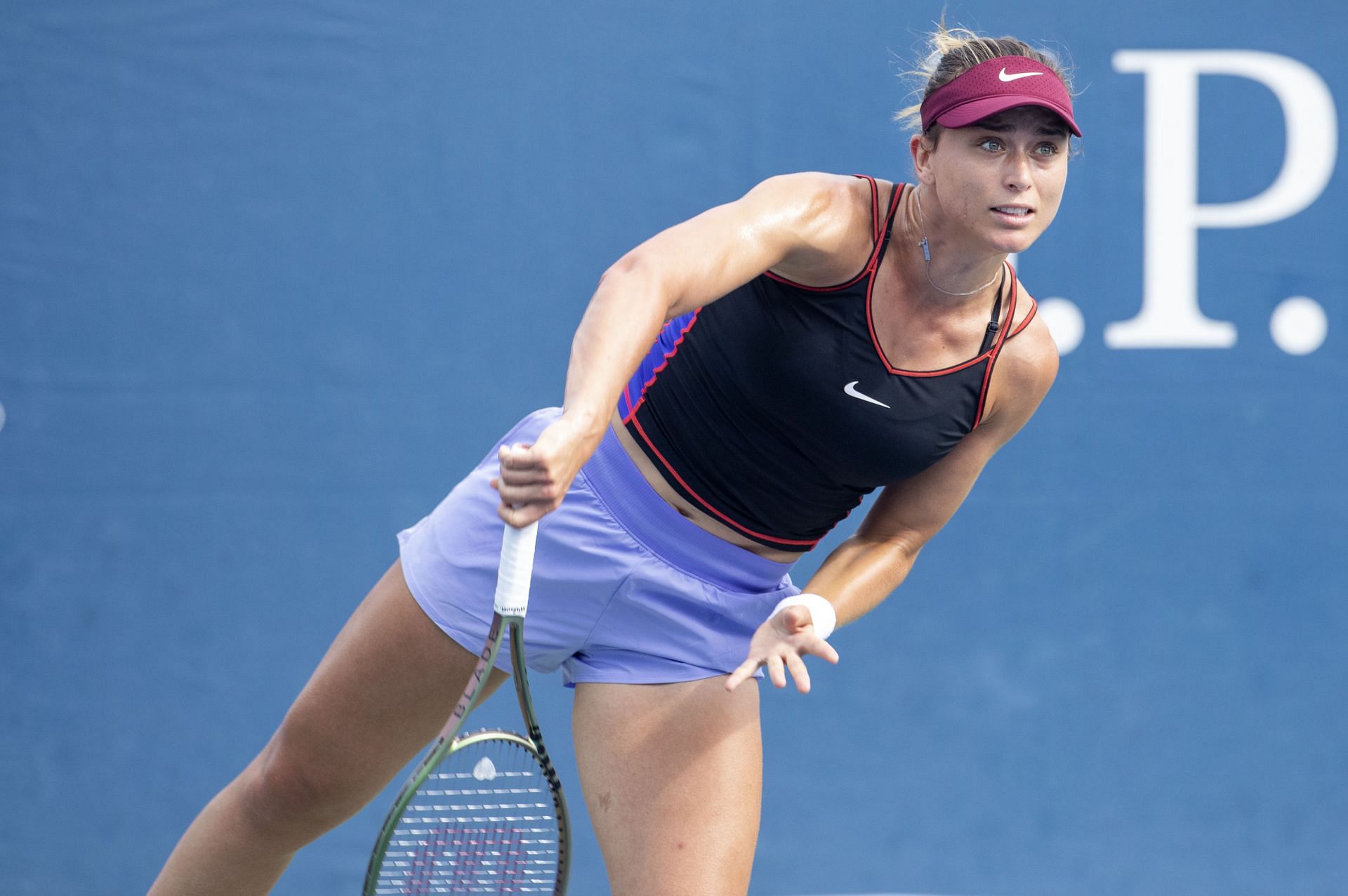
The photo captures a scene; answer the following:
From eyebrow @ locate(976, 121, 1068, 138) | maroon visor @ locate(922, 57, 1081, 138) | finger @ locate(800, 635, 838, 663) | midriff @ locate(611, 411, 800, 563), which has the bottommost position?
finger @ locate(800, 635, 838, 663)

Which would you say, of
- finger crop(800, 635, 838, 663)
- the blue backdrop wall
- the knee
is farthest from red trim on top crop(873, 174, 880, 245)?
the blue backdrop wall

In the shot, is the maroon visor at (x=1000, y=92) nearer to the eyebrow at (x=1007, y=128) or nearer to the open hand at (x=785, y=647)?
the eyebrow at (x=1007, y=128)

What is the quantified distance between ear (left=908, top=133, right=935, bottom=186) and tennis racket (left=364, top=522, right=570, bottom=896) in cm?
68

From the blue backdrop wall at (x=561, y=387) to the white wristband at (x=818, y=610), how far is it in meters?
1.30

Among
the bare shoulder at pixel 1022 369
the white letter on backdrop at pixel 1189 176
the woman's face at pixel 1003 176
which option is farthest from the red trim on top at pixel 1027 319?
the white letter on backdrop at pixel 1189 176

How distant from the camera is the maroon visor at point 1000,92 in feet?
5.72

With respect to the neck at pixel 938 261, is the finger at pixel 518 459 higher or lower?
lower

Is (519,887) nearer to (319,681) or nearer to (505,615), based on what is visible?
(319,681)

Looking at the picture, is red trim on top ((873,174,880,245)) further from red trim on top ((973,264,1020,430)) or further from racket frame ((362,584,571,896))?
racket frame ((362,584,571,896))

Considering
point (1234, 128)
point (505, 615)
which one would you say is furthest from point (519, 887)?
point (1234, 128)

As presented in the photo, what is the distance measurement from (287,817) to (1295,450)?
227 cm

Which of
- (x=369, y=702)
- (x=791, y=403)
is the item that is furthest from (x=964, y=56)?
(x=369, y=702)

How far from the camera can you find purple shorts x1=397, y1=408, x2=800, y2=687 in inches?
78.0

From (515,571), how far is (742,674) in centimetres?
34
